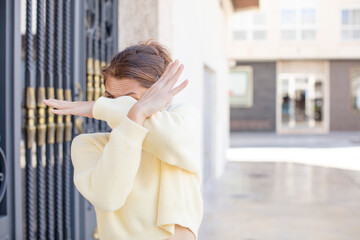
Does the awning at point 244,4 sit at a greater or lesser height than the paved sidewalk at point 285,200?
greater

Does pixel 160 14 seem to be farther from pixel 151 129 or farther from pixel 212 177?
pixel 212 177

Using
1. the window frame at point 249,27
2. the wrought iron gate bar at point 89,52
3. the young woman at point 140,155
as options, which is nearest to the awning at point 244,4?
the wrought iron gate bar at point 89,52

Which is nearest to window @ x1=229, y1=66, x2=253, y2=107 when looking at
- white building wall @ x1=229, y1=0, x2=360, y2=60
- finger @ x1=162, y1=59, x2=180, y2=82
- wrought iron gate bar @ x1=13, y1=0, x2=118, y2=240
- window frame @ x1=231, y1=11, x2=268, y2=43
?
white building wall @ x1=229, y1=0, x2=360, y2=60

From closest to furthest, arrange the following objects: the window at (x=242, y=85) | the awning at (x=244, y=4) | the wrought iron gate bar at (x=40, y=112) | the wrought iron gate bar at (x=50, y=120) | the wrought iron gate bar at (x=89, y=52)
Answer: the wrought iron gate bar at (x=40, y=112) → the wrought iron gate bar at (x=50, y=120) → the wrought iron gate bar at (x=89, y=52) → the awning at (x=244, y=4) → the window at (x=242, y=85)

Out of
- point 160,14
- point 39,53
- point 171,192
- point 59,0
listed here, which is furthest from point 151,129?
point 160,14

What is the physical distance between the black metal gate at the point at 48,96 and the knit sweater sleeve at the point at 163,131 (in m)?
1.05

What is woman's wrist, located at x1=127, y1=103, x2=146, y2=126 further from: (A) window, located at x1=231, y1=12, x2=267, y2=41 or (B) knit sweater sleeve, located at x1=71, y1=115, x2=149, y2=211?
(A) window, located at x1=231, y1=12, x2=267, y2=41

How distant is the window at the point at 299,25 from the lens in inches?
836

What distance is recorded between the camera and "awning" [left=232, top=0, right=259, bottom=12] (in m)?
11.0

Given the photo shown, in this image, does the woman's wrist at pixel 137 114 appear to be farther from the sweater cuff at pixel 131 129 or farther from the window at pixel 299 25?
the window at pixel 299 25

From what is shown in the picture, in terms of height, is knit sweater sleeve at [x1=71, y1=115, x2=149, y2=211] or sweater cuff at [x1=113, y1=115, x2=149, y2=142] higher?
sweater cuff at [x1=113, y1=115, x2=149, y2=142]

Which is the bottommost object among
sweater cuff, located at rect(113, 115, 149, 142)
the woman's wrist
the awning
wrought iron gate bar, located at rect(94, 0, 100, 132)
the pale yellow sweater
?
the pale yellow sweater

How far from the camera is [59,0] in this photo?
8.46 feet

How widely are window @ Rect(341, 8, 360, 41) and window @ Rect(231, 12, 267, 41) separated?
12.3ft
